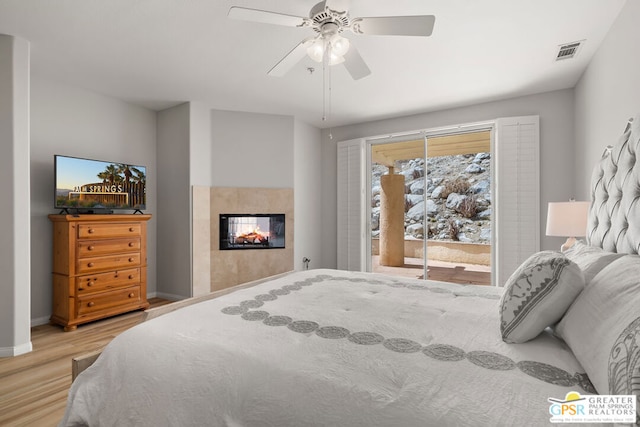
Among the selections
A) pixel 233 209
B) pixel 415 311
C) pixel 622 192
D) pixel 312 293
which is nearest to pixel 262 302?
pixel 312 293

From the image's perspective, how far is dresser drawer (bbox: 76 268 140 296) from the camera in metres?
3.27

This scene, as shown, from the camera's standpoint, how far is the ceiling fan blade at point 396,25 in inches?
67.1

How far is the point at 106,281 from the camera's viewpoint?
11.4 feet

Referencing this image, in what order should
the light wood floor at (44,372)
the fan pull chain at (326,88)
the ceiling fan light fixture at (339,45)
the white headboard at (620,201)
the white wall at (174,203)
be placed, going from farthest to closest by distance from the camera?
the white wall at (174,203)
the fan pull chain at (326,88)
the ceiling fan light fixture at (339,45)
the light wood floor at (44,372)
the white headboard at (620,201)

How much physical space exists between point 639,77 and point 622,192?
3.17 ft

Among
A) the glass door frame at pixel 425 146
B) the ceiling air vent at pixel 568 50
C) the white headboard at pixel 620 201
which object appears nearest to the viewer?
the white headboard at pixel 620 201

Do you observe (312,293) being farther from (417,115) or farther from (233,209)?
(417,115)

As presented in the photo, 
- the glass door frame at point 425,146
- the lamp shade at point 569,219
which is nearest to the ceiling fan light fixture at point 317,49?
the lamp shade at point 569,219

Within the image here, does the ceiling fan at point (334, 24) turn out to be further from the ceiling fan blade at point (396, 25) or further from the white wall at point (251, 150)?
the white wall at point (251, 150)

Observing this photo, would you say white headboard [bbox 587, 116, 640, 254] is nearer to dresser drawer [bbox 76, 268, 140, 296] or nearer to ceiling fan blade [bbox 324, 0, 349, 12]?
ceiling fan blade [bbox 324, 0, 349, 12]

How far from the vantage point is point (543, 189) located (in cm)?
379

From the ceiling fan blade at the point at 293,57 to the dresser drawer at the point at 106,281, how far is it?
2858 mm

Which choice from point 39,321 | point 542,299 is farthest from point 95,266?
point 542,299

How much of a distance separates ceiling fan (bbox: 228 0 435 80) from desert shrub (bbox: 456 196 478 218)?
4.24 meters
